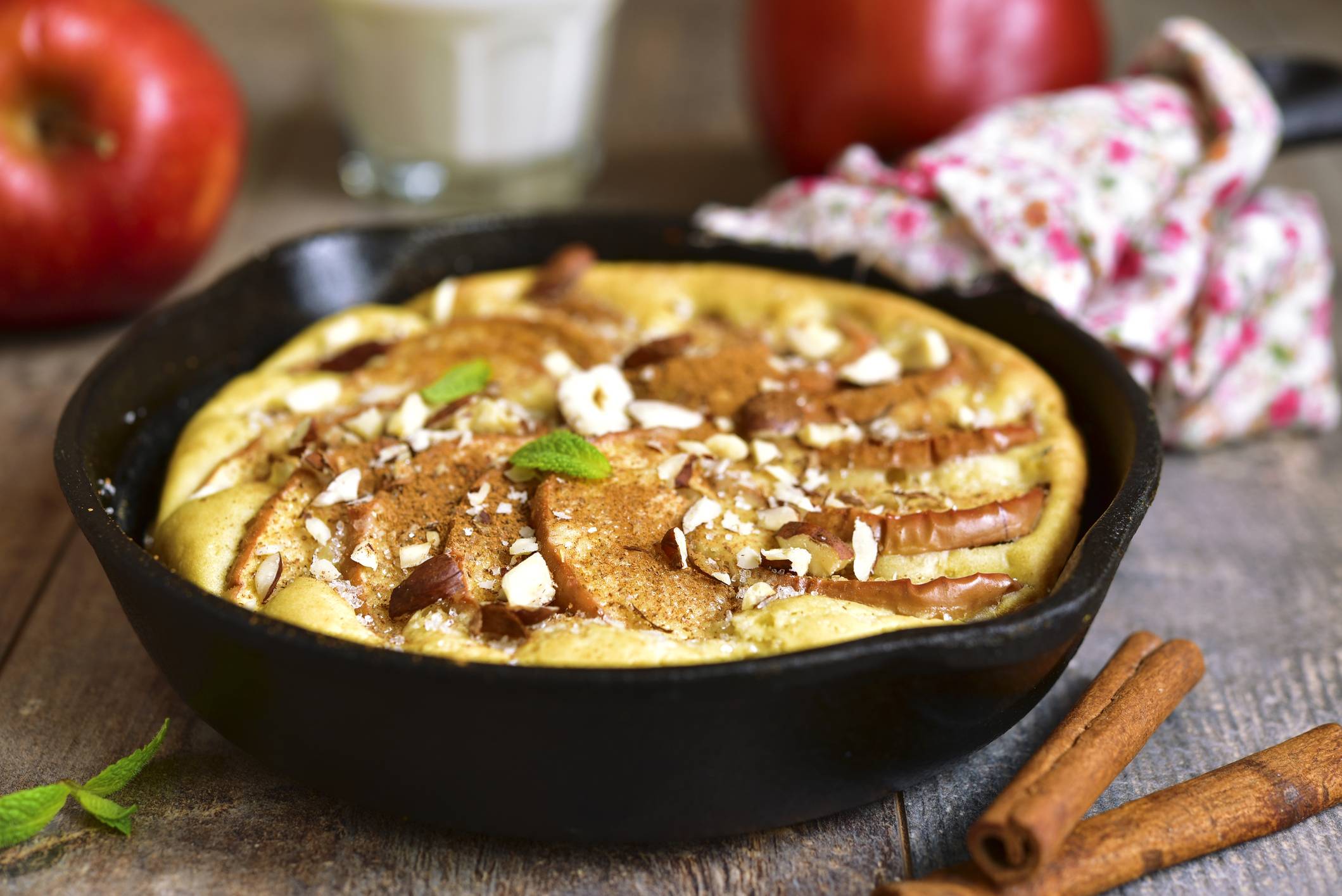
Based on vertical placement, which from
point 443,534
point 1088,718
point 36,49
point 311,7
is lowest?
point 311,7

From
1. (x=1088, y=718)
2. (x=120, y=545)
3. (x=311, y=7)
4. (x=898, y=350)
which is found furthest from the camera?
(x=311, y=7)

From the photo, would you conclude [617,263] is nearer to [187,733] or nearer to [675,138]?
[187,733]

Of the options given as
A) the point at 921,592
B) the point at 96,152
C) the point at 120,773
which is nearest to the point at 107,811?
the point at 120,773

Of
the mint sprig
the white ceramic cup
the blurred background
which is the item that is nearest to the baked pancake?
the mint sprig

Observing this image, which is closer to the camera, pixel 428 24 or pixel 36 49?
pixel 36 49

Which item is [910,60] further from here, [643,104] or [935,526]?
[935,526]

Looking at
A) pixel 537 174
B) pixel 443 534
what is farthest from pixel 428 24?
pixel 443 534
